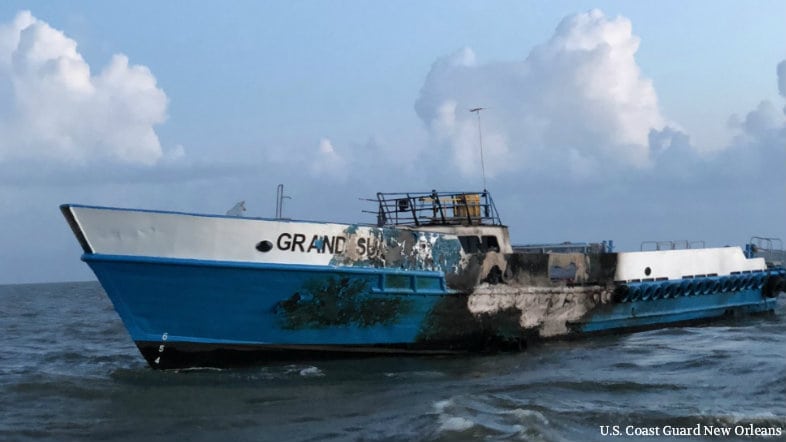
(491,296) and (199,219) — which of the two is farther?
(491,296)

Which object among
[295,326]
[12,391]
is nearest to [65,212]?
[12,391]

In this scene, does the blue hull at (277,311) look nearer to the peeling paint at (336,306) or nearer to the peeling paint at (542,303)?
the peeling paint at (336,306)

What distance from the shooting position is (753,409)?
416 inches

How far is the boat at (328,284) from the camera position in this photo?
1282 cm

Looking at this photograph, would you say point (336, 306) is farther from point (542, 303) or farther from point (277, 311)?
point (542, 303)

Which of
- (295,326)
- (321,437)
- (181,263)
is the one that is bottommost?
(321,437)

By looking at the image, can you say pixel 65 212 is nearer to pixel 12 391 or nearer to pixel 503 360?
pixel 12 391

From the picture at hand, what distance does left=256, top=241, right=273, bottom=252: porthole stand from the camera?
13.3 metres

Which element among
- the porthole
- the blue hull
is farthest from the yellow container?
the porthole

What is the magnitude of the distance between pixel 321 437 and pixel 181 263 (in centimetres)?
443

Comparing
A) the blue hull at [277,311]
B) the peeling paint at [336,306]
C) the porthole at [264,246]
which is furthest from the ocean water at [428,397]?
the porthole at [264,246]

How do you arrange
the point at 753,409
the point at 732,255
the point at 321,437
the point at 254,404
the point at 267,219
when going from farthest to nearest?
1. the point at 732,255
2. the point at 267,219
3. the point at 254,404
4. the point at 753,409
5. the point at 321,437

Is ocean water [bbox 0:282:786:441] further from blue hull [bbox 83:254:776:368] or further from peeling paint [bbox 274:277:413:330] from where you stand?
peeling paint [bbox 274:277:413:330]

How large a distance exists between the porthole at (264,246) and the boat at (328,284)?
0.15 feet
